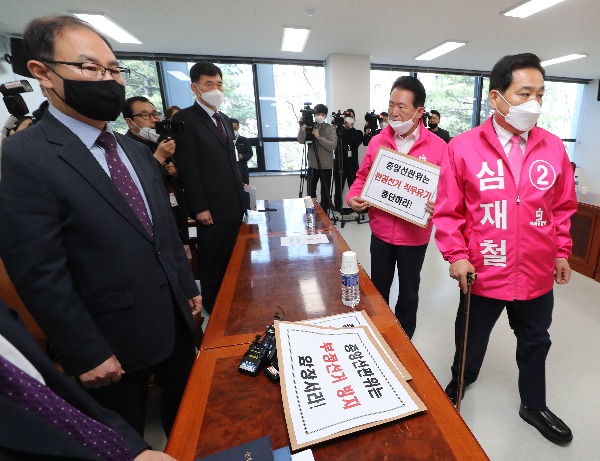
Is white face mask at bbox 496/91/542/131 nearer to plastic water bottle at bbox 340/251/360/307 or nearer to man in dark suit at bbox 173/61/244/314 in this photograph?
plastic water bottle at bbox 340/251/360/307

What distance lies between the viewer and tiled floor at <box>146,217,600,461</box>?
1259 millimetres

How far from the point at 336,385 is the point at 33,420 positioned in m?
0.50

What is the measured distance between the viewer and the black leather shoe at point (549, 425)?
1.24 metres

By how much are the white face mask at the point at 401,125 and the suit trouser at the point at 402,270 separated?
0.56 metres

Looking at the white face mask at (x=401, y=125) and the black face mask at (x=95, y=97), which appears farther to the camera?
the white face mask at (x=401, y=125)

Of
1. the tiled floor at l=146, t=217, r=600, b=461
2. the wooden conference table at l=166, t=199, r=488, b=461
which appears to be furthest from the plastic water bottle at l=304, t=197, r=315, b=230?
the tiled floor at l=146, t=217, r=600, b=461

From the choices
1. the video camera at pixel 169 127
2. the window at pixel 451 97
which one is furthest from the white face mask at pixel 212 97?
the window at pixel 451 97

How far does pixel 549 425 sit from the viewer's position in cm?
126

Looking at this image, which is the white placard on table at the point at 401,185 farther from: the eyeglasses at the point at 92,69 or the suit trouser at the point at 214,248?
the eyeglasses at the point at 92,69

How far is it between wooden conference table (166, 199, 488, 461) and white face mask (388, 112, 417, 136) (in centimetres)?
73

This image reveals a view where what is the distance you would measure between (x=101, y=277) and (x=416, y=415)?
841 mm

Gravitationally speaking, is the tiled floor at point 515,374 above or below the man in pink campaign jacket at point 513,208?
below

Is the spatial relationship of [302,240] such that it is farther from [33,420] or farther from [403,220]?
[33,420]

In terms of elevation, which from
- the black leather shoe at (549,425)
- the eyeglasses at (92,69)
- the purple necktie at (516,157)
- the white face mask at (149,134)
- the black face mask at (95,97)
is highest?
the eyeglasses at (92,69)
